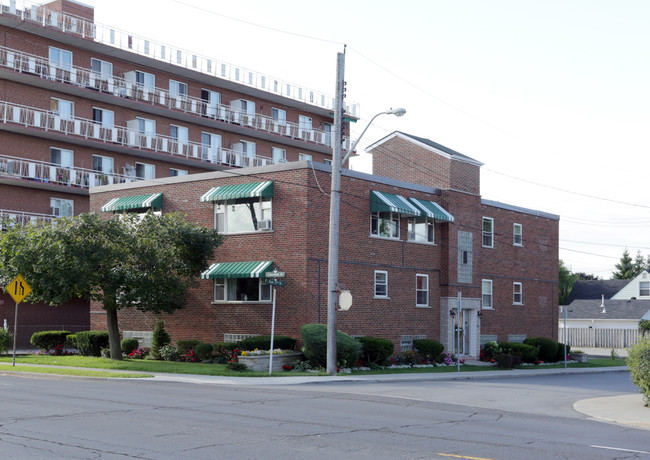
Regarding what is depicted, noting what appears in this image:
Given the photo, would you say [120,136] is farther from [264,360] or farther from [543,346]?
[543,346]

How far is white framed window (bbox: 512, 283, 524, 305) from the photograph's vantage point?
40.1 metres

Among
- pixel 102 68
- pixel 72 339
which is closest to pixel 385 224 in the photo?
pixel 72 339

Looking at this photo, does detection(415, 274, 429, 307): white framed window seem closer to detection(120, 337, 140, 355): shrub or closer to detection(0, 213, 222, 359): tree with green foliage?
detection(0, 213, 222, 359): tree with green foliage

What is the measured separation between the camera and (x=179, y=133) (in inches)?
2031

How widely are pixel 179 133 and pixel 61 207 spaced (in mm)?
10155

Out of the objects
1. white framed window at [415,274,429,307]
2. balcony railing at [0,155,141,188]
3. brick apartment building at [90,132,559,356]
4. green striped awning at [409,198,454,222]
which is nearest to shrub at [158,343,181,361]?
brick apartment building at [90,132,559,356]

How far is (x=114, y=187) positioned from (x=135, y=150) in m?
12.5

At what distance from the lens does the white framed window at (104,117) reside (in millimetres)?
47406

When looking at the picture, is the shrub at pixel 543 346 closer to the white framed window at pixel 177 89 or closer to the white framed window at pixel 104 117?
the white framed window at pixel 177 89

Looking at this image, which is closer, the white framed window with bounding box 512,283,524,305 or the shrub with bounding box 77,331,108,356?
the shrub with bounding box 77,331,108,356

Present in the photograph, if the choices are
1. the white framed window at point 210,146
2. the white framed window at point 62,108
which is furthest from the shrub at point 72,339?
the white framed window at point 210,146

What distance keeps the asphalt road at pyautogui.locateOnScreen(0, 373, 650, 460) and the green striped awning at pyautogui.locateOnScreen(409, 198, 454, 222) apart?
1272 centimetres

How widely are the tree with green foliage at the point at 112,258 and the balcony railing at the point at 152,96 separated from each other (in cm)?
1780

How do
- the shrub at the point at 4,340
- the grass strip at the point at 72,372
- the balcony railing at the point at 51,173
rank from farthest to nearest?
the balcony railing at the point at 51,173, the shrub at the point at 4,340, the grass strip at the point at 72,372
